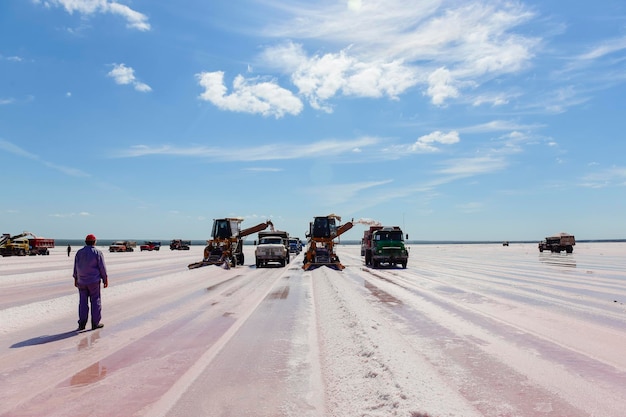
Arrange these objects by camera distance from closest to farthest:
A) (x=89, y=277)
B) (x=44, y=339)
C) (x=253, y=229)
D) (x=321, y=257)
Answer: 1. (x=44, y=339)
2. (x=89, y=277)
3. (x=321, y=257)
4. (x=253, y=229)

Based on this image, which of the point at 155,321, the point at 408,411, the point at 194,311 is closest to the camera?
the point at 408,411

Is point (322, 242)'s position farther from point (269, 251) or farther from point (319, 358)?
point (319, 358)

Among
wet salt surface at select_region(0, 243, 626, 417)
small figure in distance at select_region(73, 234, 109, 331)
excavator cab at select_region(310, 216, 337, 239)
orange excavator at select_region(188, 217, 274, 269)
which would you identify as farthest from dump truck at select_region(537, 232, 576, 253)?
small figure in distance at select_region(73, 234, 109, 331)

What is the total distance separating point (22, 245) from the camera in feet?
170

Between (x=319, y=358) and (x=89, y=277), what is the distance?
5433mm

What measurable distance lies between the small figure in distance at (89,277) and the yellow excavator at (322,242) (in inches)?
840

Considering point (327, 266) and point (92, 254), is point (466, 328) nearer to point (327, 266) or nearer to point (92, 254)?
point (92, 254)

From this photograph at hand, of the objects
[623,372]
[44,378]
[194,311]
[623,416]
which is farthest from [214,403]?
[194,311]

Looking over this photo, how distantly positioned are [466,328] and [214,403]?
5.94m

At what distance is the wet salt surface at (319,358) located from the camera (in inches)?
187

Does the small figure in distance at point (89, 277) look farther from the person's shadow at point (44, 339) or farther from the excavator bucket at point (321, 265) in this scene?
the excavator bucket at point (321, 265)

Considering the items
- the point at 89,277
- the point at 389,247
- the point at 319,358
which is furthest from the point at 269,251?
the point at 319,358

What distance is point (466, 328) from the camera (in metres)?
8.88

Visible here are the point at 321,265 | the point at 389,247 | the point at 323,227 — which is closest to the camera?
the point at 389,247
